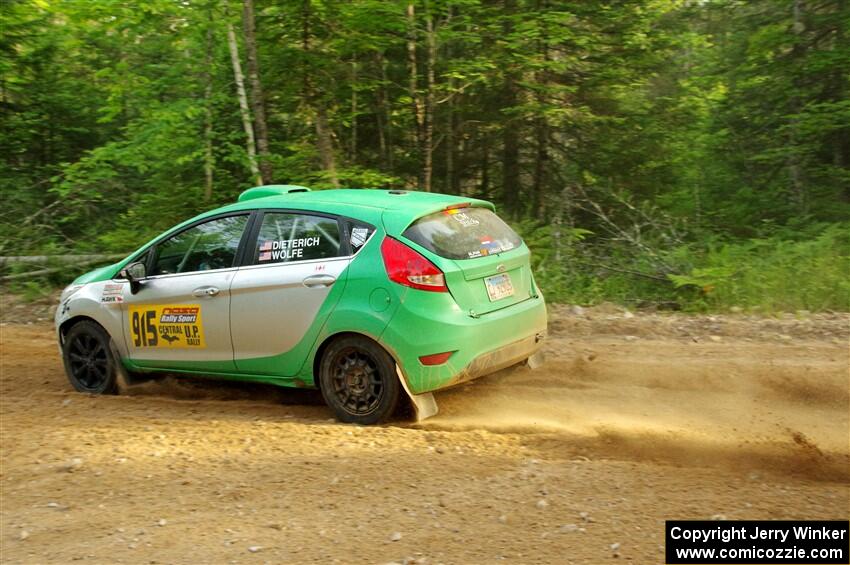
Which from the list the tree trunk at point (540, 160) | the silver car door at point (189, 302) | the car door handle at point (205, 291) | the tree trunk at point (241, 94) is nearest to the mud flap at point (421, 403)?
the silver car door at point (189, 302)

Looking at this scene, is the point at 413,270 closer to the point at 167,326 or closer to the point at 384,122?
the point at 167,326

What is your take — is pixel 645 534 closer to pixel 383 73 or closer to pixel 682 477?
pixel 682 477

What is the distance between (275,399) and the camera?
7090 millimetres

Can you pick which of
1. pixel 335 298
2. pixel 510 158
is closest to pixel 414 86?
pixel 510 158

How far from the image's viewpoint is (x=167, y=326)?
275 inches

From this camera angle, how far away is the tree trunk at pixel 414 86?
12.5 metres

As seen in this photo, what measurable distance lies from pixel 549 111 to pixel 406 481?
9233mm

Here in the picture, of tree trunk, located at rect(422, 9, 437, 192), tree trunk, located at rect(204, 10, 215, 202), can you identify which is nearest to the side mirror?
tree trunk, located at rect(204, 10, 215, 202)

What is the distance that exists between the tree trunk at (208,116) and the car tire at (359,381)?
703 cm

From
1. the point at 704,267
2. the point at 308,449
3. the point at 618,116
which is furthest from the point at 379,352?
the point at 618,116

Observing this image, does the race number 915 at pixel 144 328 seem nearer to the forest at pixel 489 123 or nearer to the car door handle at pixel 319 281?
the car door handle at pixel 319 281

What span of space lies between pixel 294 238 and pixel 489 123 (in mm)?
9227

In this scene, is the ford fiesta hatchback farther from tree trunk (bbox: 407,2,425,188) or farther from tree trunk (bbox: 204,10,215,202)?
tree trunk (bbox: 407,2,425,188)

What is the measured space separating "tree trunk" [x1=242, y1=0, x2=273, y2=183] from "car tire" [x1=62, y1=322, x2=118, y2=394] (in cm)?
510
